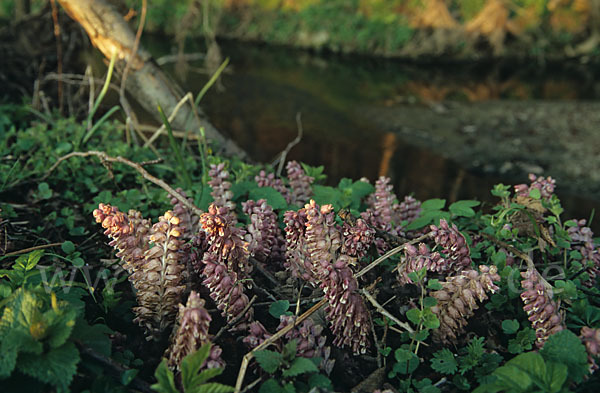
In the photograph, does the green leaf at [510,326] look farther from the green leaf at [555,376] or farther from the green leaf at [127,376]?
the green leaf at [127,376]

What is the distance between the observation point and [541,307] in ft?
4.23

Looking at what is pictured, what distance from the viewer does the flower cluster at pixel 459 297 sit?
4.35 feet

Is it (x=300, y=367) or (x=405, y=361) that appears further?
(x=405, y=361)

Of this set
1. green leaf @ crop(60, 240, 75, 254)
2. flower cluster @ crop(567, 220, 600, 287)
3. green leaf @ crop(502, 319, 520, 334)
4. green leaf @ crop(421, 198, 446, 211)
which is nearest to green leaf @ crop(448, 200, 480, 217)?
green leaf @ crop(421, 198, 446, 211)

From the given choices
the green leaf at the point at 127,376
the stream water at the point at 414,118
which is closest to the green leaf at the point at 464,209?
the green leaf at the point at 127,376

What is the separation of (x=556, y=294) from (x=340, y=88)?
583cm

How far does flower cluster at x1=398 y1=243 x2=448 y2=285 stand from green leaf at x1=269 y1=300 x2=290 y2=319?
1.10 ft

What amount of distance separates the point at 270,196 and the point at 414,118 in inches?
173

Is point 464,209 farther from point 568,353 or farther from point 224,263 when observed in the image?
point 224,263

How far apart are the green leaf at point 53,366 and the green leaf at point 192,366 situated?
0.71ft

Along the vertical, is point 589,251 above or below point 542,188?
below

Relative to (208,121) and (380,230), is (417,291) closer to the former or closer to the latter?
(380,230)

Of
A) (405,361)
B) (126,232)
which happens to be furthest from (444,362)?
(126,232)

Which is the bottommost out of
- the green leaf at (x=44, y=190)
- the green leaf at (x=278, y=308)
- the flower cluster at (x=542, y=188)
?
the green leaf at (x=44, y=190)
